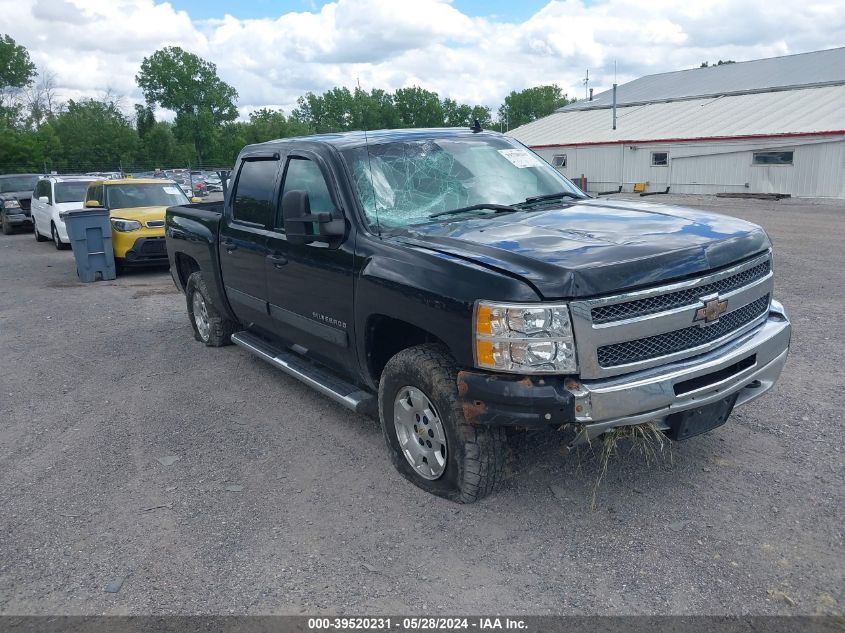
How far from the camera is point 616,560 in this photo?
331 cm

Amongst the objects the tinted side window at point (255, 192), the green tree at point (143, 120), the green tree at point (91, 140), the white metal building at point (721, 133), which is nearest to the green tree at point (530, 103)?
the green tree at point (143, 120)

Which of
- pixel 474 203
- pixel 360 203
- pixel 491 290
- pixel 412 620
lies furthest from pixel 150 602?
pixel 474 203

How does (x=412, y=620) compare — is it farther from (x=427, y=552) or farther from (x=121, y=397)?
(x=121, y=397)

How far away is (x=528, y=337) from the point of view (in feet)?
10.5

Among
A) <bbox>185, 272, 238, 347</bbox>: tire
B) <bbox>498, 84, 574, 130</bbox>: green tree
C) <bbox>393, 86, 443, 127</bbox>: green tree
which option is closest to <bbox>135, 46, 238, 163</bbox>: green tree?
<bbox>393, 86, 443, 127</bbox>: green tree

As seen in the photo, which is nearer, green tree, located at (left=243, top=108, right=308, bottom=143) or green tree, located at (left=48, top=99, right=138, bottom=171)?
green tree, located at (left=48, top=99, right=138, bottom=171)

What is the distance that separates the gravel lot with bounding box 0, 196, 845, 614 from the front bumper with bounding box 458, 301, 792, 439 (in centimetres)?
62

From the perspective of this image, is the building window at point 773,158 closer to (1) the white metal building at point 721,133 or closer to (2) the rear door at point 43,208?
(1) the white metal building at point 721,133

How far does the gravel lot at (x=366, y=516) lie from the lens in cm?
313

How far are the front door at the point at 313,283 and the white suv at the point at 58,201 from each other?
13.0 m

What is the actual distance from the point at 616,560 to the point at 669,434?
685 millimetres

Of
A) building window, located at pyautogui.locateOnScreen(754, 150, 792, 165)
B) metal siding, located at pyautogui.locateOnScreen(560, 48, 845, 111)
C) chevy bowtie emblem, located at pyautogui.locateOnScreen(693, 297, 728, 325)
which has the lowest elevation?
chevy bowtie emblem, located at pyautogui.locateOnScreen(693, 297, 728, 325)

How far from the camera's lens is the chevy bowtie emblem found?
347cm

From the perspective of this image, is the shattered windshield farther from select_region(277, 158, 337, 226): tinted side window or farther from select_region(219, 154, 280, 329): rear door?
select_region(219, 154, 280, 329): rear door
